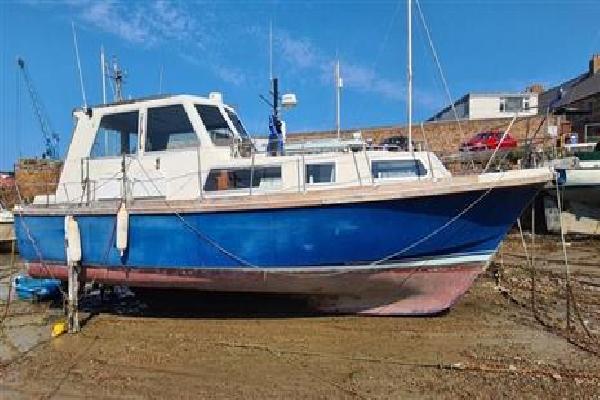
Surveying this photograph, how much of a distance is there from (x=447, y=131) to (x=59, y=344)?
23.3m

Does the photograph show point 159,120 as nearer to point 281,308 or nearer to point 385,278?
point 281,308

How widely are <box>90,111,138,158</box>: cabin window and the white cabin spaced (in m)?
0.02

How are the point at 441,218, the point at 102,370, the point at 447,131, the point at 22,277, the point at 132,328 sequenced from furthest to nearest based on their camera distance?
1. the point at 447,131
2. the point at 22,277
3. the point at 132,328
4. the point at 441,218
5. the point at 102,370

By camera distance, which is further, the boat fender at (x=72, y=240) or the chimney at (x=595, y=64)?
the chimney at (x=595, y=64)

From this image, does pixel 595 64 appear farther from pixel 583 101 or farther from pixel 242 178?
pixel 242 178

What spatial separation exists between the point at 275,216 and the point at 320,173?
100 centimetres

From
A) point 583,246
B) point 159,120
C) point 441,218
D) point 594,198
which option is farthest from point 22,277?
point 594,198

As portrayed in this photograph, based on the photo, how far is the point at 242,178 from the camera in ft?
28.6

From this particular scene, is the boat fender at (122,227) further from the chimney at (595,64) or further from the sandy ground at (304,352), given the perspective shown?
the chimney at (595,64)

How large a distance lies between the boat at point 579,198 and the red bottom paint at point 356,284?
414 inches

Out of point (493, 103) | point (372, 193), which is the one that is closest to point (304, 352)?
point (372, 193)

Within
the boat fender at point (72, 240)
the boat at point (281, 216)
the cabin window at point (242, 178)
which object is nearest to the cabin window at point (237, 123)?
the boat at point (281, 216)

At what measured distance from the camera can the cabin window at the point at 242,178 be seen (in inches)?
338

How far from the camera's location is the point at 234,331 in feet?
28.2
